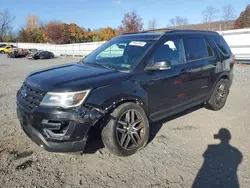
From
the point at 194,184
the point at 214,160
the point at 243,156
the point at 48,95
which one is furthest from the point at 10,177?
the point at 243,156

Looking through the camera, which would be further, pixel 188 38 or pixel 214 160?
pixel 188 38

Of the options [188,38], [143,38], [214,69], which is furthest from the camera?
[214,69]

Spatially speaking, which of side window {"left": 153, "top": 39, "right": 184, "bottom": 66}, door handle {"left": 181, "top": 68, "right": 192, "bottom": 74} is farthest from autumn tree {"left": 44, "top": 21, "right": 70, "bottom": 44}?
door handle {"left": 181, "top": 68, "right": 192, "bottom": 74}

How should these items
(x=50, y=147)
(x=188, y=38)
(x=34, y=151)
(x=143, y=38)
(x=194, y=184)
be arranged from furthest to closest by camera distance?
(x=188, y=38) < (x=143, y=38) < (x=34, y=151) < (x=50, y=147) < (x=194, y=184)

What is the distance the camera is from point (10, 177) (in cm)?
297

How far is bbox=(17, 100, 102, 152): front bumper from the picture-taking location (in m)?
2.92

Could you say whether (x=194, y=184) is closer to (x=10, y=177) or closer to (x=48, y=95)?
(x=48, y=95)

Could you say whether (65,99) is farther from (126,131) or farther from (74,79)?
(126,131)

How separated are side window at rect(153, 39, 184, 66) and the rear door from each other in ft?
0.52

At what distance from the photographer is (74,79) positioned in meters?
3.18

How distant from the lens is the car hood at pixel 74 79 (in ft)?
9.84

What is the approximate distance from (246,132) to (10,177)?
3967mm

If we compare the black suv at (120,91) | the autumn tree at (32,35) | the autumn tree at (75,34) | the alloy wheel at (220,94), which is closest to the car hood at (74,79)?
the black suv at (120,91)

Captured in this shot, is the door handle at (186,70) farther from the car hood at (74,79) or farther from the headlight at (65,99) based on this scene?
the headlight at (65,99)
